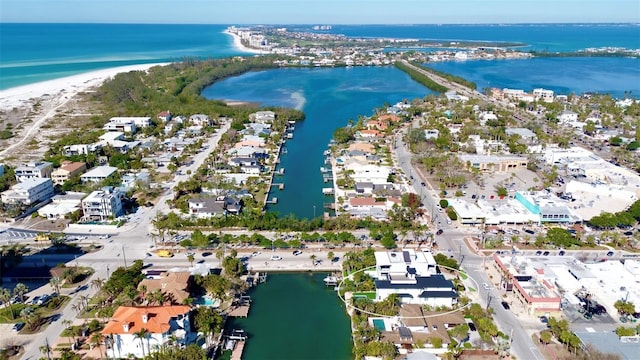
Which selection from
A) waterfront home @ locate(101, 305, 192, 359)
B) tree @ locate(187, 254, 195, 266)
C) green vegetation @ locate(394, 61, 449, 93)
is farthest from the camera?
green vegetation @ locate(394, 61, 449, 93)

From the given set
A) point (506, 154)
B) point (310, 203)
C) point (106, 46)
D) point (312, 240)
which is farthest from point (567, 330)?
point (106, 46)

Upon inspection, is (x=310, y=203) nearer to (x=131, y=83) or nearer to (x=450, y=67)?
(x=131, y=83)

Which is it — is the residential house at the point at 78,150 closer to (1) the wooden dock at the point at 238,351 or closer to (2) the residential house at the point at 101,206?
(2) the residential house at the point at 101,206

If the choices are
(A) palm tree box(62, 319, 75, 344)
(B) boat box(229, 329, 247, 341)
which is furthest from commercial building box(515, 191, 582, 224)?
(A) palm tree box(62, 319, 75, 344)

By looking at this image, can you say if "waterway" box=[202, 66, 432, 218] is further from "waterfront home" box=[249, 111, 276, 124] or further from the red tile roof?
the red tile roof

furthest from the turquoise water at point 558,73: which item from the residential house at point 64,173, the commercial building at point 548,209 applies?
the residential house at point 64,173

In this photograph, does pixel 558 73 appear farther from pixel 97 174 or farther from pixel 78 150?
pixel 97 174
